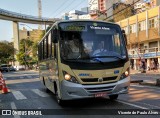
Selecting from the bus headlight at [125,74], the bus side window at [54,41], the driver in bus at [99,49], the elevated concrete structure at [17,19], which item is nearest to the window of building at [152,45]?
the elevated concrete structure at [17,19]

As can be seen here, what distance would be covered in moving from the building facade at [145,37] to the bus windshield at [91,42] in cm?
3172

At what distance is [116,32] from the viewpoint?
10344mm

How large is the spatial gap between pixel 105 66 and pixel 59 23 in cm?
216

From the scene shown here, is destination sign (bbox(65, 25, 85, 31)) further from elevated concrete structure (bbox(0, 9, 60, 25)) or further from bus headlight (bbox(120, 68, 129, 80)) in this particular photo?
elevated concrete structure (bbox(0, 9, 60, 25))

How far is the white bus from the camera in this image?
9305 millimetres

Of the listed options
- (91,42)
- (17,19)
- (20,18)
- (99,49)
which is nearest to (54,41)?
(91,42)

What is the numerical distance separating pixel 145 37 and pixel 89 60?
38555 millimetres

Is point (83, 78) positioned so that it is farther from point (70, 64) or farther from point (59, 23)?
point (59, 23)

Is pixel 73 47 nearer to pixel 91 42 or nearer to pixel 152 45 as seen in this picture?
pixel 91 42

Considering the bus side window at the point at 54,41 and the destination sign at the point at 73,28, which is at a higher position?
the destination sign at the point at 73,28

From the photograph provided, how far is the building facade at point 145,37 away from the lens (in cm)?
4320

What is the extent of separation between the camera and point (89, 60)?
9430mm

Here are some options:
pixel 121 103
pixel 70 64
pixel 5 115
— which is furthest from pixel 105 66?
pixel 5 115

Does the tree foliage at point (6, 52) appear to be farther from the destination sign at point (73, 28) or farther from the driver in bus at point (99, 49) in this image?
the driver in bus at point (99, 49)
